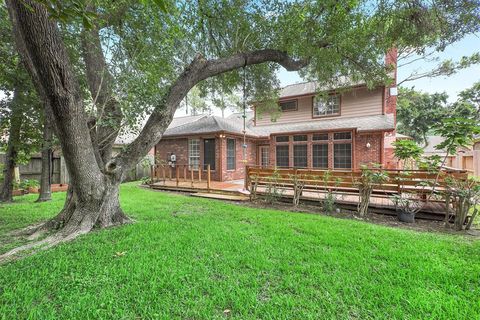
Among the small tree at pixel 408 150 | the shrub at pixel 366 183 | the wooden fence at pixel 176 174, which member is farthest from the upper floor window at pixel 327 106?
the wooden fence at pixel 176 174

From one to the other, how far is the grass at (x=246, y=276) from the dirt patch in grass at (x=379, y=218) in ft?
2.48

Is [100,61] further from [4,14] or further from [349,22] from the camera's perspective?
[349,22]

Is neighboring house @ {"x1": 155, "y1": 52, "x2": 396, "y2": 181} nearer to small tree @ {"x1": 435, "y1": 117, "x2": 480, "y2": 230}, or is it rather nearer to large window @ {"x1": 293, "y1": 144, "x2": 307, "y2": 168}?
large window @ {"x1": 293, "y1": 144, "x2": 307, "y2": 168}

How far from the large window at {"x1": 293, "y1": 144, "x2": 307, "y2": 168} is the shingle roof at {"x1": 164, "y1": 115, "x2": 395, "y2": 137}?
0.98m

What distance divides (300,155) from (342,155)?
7.28 ft

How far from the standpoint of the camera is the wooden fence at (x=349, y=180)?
571cm

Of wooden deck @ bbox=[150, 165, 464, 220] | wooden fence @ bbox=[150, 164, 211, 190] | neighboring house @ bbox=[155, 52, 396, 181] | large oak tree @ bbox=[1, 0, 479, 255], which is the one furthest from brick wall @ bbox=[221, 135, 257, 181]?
large oak tree @ bbox=[1, 0, 479, 255]

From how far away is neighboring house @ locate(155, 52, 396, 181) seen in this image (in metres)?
11.1

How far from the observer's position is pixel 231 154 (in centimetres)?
1285

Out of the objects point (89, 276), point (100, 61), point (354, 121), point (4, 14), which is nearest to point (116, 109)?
point (100, 61)

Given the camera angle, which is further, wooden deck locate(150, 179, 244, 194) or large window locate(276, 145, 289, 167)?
large window locate(276, 145, 289, 167)

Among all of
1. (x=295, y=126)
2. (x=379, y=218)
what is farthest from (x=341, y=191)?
(x=295, y=126)

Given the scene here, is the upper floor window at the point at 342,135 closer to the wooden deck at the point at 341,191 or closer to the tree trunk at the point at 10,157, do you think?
the wooden deck at the point at 341,191

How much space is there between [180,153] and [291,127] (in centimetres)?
712
